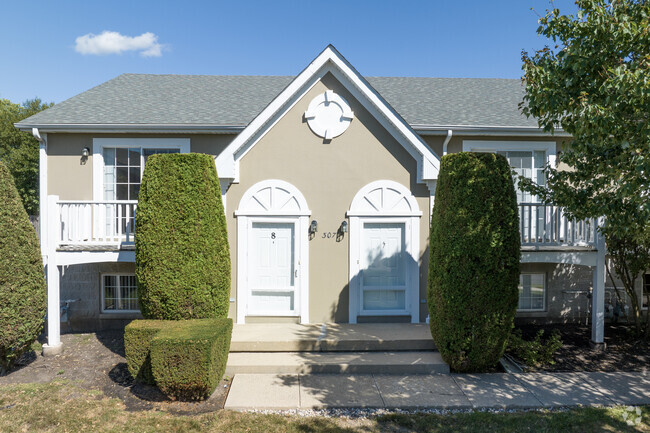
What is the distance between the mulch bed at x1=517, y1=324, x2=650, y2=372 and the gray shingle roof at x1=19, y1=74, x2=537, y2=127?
4936mm

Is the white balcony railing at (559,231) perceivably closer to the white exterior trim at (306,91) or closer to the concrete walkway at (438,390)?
the white exterior trim at (306,91)

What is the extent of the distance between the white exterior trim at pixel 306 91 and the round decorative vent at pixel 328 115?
1.07ft

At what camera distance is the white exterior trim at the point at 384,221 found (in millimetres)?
8109

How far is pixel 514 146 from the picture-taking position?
9.26 metres

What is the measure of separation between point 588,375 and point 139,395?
735cm

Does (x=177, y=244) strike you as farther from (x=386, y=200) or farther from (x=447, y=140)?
(x=447, y=140)

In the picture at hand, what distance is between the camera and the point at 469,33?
13023mm

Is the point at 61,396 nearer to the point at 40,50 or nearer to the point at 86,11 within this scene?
the point at 86,11

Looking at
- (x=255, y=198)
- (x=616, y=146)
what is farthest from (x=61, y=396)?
(x=616, y=146)

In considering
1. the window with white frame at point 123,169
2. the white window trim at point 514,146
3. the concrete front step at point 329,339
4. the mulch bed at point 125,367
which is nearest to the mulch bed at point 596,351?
the mulch bed at point 125,367

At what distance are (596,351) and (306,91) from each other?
7.97 m

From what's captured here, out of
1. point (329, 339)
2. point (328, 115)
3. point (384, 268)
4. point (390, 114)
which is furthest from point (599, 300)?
point (328, 115)

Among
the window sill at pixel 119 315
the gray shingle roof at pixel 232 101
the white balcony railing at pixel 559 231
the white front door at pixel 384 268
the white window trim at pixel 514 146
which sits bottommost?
the window sill at pixel 119 315

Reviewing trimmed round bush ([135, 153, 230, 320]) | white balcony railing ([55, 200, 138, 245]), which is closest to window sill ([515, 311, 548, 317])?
trimmed round bush ([135, 153, 230, 320])
